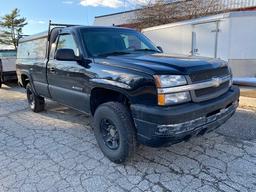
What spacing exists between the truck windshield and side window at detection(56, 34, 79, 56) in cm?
23

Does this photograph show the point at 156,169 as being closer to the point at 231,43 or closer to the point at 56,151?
the point at 56,151

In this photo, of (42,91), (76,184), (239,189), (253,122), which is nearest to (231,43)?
(253,122)

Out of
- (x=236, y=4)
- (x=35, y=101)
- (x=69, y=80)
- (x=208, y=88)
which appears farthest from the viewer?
(x=236, y=4)

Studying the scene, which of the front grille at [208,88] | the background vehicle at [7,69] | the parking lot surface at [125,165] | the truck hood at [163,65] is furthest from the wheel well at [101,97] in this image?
the background vehicle at [7,69]

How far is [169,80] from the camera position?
9.64ft

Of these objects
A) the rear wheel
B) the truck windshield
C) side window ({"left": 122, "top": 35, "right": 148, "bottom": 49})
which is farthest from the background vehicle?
side window ({"left": 122, "top": 35, "right": 148, "bottom": 49})

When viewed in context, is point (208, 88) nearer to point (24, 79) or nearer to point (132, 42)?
point (132, 42)

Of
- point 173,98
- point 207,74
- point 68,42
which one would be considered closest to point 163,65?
point 173,98

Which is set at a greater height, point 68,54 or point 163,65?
point 68,54

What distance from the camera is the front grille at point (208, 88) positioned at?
3078mm

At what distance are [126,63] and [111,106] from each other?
2.02ft

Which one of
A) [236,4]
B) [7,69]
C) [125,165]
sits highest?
[236,4]

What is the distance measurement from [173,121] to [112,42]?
216 cm

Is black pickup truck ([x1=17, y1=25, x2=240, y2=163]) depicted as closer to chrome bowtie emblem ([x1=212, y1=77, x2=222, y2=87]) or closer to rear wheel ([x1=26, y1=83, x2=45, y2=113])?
chrome bowtie emblem ([x1=212, y1=77, x2=222, y2=87])
